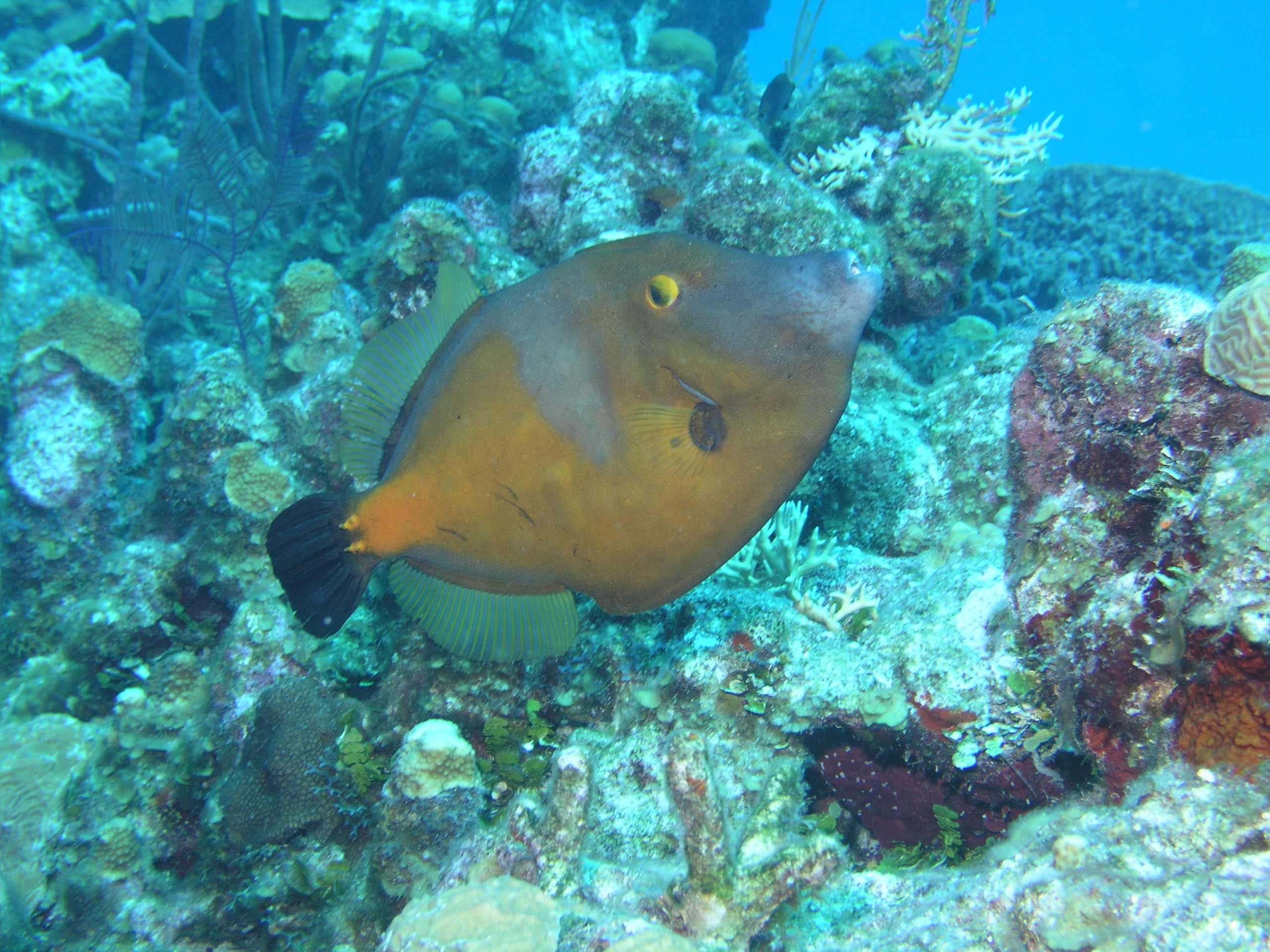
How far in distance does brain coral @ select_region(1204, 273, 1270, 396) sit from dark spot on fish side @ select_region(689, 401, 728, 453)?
2.21 meters

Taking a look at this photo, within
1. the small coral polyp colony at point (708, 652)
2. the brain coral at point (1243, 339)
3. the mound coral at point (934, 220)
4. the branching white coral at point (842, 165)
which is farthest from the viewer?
the branching white coral at point (842, 165)

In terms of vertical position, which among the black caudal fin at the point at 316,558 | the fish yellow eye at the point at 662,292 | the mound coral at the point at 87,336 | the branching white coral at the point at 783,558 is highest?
the mound coral at the point at 87,336

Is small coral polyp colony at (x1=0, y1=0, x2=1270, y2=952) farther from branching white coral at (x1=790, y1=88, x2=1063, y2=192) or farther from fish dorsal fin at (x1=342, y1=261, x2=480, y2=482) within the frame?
fish dorsal fin at (x1=342, y1=261, x2=480, y2=482)

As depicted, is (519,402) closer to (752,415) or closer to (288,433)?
(752,415)

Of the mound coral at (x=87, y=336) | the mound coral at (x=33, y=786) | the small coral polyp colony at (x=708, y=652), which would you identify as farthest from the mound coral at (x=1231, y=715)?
the mound coral at (x=87, y=336)

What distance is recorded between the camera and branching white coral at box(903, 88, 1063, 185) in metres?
7.18

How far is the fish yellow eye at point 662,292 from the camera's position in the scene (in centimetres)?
189

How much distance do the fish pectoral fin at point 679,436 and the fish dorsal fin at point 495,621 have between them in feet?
1.93

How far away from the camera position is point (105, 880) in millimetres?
3473

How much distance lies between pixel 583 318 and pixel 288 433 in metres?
3.42

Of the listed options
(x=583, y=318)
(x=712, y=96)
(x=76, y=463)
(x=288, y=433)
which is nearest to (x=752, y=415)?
(x=583, y=318)

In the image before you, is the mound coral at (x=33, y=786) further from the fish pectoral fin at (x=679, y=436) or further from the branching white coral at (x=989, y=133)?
the branching white coral at (x=989, y=133)

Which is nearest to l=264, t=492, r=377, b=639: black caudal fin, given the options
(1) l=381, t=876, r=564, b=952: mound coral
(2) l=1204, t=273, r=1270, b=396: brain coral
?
(1) l=381, t=876, r=564, b=952: mound coral

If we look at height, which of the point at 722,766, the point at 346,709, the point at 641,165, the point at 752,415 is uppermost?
the point at 641,165
